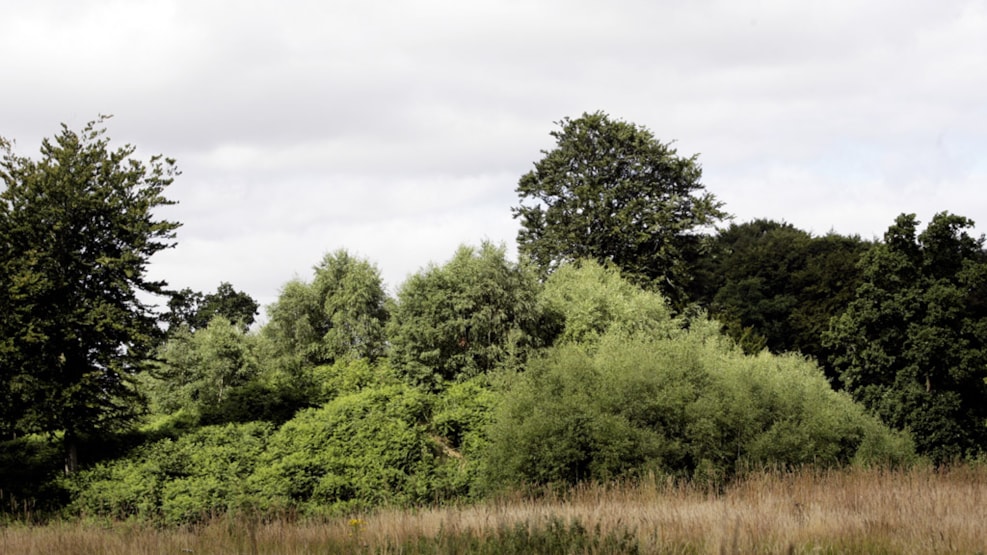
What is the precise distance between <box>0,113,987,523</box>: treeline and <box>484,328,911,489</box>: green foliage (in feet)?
0.25

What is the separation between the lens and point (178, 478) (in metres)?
21.7

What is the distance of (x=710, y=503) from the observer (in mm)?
12062

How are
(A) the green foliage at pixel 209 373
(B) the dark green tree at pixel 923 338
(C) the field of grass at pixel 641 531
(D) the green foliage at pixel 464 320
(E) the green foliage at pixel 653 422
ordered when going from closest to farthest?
(C) the field of grass at pixel 641 531 → (E) the green foliage at pixel 653 422 → (D) the green foliage at pixel 464 320 → (B) the dark green tree at pixel 923 338 → (A) the green foliage at pixel 209 373

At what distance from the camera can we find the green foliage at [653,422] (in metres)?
19.8

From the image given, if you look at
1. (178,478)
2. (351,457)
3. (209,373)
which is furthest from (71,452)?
(209,373)

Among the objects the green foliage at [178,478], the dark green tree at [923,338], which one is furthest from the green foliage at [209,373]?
the dark green tree at [923,338]

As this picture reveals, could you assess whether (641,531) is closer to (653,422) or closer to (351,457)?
(653,422)

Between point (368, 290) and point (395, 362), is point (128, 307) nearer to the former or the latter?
point (395, 362)

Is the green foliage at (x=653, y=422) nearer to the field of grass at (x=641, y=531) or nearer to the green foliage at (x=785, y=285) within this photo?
the field of grass at (x=641, y=531)

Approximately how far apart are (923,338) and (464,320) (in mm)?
19214

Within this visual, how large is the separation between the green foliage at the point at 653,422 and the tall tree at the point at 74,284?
11362 mm

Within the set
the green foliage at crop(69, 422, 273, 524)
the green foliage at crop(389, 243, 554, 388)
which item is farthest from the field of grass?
the green foliage at crop(389, 243, 554, 388)

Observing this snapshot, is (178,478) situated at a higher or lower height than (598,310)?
lower

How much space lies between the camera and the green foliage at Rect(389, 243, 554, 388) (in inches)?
1146
